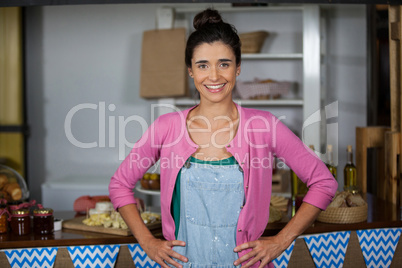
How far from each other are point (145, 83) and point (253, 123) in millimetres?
2677

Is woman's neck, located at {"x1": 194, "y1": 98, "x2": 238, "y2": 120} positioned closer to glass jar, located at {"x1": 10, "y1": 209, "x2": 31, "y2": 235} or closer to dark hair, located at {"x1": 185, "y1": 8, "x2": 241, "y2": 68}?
dark hair, located at {"x1": 185, "y1": 8, "x2": 241, "y2": 68}

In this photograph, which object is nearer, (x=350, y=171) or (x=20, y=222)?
(x=20, y=222)

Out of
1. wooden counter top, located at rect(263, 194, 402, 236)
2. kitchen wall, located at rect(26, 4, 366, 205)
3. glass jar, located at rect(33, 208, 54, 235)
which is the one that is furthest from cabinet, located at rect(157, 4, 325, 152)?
glass jar, located at rect(33, 208, 54, 235)

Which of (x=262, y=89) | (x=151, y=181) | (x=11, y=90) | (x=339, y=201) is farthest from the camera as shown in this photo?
(x=11, y=90)

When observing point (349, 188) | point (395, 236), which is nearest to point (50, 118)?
point (349, 188)

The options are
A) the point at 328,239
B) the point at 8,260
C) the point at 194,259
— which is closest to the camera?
the point at 194,259

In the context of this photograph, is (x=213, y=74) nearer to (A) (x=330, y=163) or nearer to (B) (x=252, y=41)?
(A) (x=330, y=163)

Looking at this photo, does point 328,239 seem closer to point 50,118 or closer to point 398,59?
point 398,59

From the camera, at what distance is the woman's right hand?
201 cm

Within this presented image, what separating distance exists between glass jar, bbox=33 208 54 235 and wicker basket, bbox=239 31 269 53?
257 cm

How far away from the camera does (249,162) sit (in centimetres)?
210

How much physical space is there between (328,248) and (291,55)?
2.33 meters

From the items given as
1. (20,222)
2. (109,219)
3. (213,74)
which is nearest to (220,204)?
(213,74)

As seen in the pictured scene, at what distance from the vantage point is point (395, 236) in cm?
281
